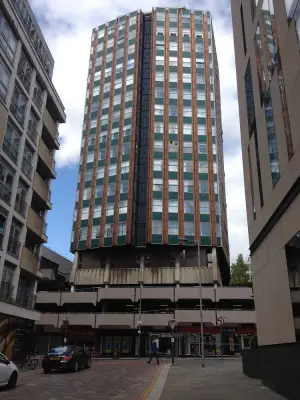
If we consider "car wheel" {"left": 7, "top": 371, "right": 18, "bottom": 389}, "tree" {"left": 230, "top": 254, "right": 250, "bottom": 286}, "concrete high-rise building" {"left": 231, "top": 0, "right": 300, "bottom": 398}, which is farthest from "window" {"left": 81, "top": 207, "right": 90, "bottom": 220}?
"car wheel" {"left": 7, "top": 371, "right": 18, "bottom": 389}

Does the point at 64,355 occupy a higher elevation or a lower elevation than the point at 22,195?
lower

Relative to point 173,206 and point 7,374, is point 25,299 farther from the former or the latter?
point 173,206

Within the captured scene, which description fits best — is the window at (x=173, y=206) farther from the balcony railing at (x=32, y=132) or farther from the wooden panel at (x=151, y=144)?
the balcony railing at (x=32, y=132)

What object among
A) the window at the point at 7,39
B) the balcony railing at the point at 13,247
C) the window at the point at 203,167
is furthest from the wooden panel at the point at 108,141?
the window at the point at 7,39

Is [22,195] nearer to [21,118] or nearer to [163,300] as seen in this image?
[21,118]

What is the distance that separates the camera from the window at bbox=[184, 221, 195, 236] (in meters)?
60.7

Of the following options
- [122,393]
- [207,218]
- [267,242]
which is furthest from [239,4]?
[207,218]

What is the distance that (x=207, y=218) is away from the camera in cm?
6166

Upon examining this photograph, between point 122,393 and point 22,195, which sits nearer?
point 122,393

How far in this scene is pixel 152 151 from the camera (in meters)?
67.6

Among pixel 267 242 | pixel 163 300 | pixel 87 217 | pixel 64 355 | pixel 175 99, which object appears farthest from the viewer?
pixel 175 99

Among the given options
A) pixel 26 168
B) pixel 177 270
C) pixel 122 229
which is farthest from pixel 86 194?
pixel 26 168

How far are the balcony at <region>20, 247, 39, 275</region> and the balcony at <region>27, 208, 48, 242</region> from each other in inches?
64.3

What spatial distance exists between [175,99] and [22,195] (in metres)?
50.0
